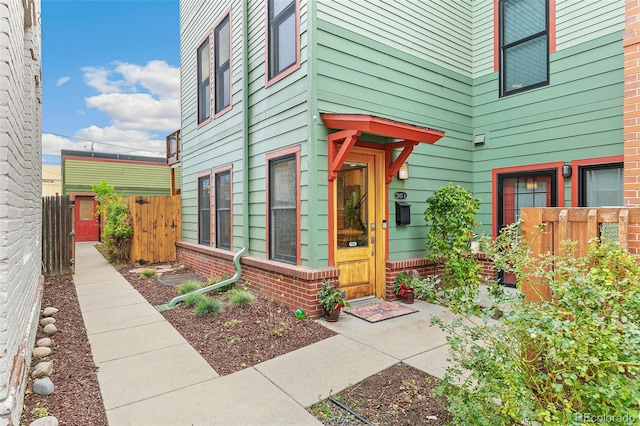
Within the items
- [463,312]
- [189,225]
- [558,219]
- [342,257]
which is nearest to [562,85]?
[558,219]

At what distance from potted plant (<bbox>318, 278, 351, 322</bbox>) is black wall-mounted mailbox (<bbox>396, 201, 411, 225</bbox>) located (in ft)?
5.53

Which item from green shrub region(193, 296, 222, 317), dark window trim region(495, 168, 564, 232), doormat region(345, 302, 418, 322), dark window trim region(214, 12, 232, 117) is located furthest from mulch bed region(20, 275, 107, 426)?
dark window trim region(495, 168, 564, 232)

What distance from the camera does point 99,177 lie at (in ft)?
58.7

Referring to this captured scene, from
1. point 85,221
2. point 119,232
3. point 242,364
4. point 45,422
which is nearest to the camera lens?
point 45,422

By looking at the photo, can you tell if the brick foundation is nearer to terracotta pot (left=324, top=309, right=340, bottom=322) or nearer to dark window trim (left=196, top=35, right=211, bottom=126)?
terracotta pot (left=324, top=309, right=340, bottom=322)

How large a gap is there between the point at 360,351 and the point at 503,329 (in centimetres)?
183

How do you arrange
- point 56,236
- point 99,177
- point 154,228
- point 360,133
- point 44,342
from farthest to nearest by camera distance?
point 99,177
point 154,228
point 56,236
point 360,133
point 44,342

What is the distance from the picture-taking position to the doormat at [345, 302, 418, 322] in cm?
465

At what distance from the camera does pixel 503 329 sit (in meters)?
2.09

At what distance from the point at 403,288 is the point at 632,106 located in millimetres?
3406

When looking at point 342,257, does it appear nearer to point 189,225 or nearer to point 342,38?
point 342,38

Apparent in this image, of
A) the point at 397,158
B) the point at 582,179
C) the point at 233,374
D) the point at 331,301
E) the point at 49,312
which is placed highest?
the point at 397,158

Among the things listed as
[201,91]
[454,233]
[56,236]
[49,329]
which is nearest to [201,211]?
→ [201,91]

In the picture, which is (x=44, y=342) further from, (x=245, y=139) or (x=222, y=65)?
(x=222, y=65)
